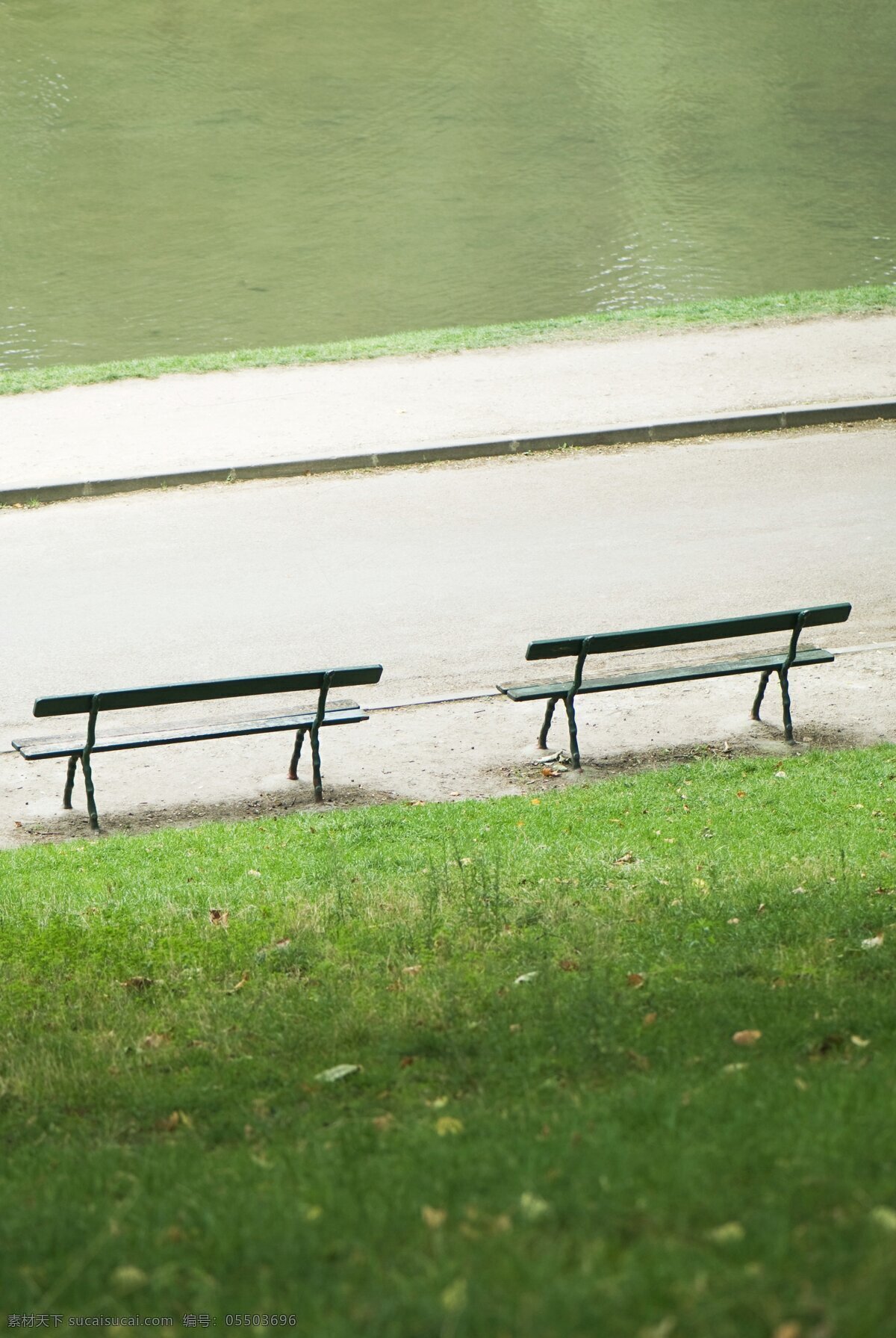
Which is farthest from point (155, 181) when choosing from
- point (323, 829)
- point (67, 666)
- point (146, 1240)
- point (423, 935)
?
point (146, 1240)

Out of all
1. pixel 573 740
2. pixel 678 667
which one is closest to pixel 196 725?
pixel 573 740

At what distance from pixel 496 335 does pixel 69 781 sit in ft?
35.9

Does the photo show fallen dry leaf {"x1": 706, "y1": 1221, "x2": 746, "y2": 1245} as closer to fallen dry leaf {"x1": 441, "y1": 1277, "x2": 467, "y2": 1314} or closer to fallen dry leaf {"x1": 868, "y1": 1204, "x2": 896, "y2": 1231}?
fallen dry leaf {"x1": 868, "y1": 1204, "x2": 896, "y2": 1231}

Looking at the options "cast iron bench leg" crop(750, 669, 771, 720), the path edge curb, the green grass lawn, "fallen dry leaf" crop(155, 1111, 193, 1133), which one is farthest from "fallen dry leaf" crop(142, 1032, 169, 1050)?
the path edge curb

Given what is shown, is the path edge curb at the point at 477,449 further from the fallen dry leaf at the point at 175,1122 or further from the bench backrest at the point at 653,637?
the fallen dry leaf at the point at 175,1122

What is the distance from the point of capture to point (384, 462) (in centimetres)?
1412

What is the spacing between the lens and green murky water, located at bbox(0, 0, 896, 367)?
21.9 metres

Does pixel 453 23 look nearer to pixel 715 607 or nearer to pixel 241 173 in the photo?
pixel 241 173

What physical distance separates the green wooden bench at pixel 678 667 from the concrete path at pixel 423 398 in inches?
215

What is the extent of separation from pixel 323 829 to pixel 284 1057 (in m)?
3.34

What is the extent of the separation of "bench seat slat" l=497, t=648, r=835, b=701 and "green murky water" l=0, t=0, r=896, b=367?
12074 millimetres

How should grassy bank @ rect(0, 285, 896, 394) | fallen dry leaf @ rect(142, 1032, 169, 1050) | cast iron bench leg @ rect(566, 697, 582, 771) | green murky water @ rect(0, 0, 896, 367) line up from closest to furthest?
fallen dry leaf @ rect(142, 1032, 169, 1050)
cast iron bench leg @ rect(566, 697, 582, 771)
grassy bank @ rect(0, 285, 896, 394)
green murky water @ rect(0, 0, 896, 367)

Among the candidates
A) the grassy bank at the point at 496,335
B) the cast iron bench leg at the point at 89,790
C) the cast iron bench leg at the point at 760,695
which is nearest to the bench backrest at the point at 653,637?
the cast iron bench leg at the point at 760,695

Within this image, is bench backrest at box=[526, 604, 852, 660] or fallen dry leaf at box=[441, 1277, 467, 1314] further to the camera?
bench backrest at box=[526, 604, 852, 660]
